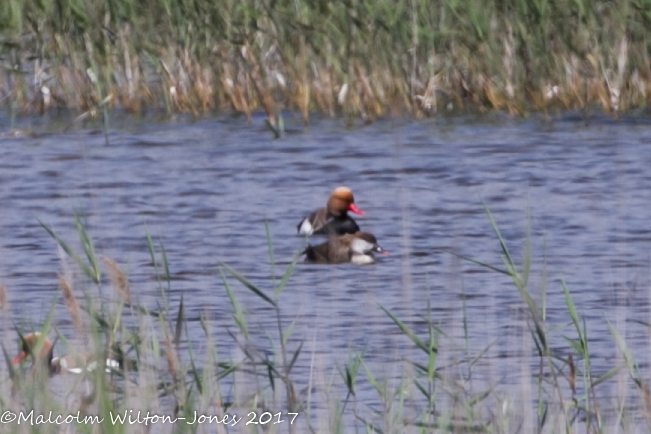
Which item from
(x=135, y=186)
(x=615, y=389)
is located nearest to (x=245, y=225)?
(x=135, y=186)

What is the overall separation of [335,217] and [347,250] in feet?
4.40

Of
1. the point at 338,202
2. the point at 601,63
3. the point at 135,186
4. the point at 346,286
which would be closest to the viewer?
the point at 346,286

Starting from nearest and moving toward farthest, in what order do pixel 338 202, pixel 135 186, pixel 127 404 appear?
pixel 127 404 < pixel 338 202 < pixel 135 186

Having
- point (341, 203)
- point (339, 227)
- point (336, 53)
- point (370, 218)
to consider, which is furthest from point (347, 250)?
point (336, 53)

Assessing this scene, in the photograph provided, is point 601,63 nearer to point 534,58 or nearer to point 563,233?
point 534,58

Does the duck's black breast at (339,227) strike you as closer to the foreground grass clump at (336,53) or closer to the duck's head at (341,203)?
the duck's head at (341,203)

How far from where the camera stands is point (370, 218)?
9.59 metres

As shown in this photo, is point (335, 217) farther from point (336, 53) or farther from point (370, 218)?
point (336, 53)

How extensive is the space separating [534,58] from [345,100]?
1340 mm

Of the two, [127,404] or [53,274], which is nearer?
[127,404]

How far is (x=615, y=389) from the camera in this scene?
5.26m

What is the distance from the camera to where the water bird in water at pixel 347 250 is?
7773 mm

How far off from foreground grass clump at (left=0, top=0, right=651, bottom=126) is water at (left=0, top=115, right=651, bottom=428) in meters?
0.30

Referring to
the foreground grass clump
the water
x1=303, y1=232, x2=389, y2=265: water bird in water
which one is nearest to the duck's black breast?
the water
